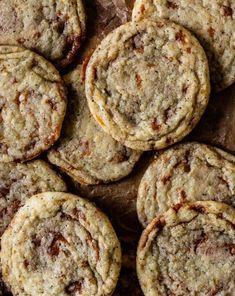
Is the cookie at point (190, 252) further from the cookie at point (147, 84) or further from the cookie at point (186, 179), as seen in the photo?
the cookie at point (147, 84)

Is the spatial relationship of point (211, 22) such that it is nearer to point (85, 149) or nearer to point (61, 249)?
point (85, 149)

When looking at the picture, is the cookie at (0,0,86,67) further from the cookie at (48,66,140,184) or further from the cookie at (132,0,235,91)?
the cookie at (132,0,235,91)

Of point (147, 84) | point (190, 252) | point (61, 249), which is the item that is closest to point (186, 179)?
point (190, 252)

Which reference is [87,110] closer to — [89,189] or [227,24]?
[89,189]

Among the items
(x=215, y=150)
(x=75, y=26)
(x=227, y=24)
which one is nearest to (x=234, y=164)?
(x=215, y=150)

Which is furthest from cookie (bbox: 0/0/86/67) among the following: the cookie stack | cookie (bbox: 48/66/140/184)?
cookie (bbox: 48/66/140/184)
